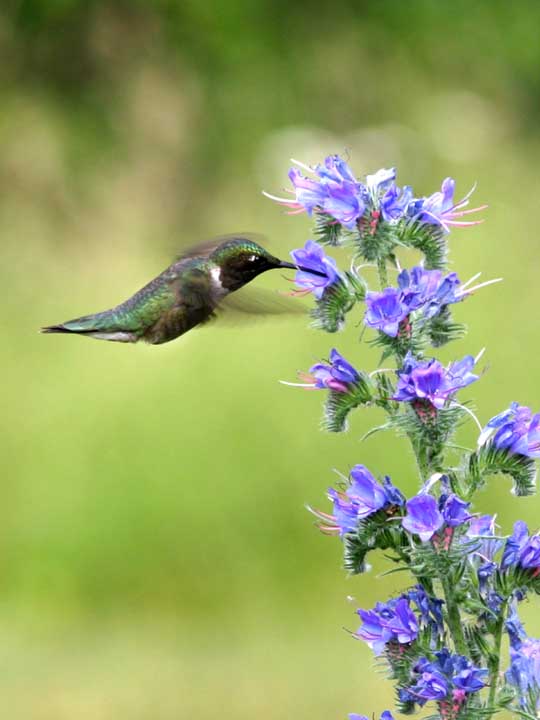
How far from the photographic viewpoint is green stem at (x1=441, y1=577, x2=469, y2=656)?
2.03 m

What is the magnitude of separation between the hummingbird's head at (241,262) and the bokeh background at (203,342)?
46 centimetres

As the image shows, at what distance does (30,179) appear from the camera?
1064 centimetres

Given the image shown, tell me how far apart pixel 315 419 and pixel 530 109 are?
625 centimetres

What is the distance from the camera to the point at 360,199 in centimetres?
209

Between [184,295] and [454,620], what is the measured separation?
112 cm

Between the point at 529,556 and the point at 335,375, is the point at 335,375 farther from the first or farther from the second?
the point at 529,556

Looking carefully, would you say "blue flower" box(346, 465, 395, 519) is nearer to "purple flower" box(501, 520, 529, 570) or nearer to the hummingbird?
"purple flower" box(501, 520, 529, 570)

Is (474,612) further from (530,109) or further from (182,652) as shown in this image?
(530,109)

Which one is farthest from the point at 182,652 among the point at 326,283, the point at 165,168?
the point at 165,168

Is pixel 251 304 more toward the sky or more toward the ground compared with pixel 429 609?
more toward the sky

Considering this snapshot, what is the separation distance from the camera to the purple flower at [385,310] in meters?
2.00

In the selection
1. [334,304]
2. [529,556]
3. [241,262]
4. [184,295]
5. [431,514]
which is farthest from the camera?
[184,295]

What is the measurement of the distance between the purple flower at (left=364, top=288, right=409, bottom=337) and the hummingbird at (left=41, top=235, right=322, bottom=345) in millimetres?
769

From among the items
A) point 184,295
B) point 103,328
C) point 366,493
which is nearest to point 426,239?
point 366,493
